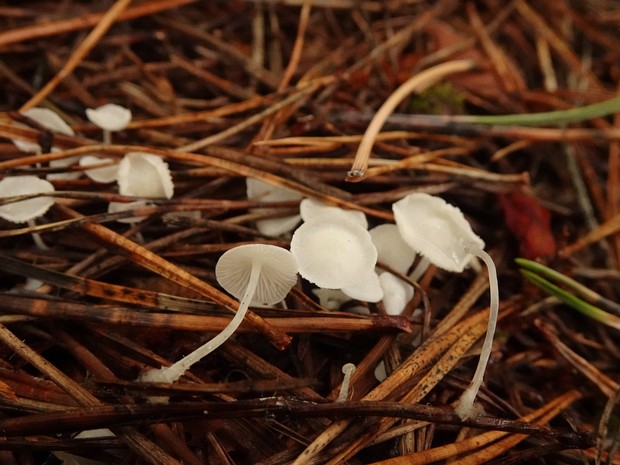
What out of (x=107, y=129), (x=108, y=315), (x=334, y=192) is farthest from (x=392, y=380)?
(x=107, y=129)

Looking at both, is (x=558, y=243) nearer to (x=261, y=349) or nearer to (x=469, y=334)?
(x=469, y=334)

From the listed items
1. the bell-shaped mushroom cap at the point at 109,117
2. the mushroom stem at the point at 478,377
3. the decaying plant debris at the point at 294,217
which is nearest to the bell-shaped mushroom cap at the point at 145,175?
the decaying plant debris at the point at 294,217

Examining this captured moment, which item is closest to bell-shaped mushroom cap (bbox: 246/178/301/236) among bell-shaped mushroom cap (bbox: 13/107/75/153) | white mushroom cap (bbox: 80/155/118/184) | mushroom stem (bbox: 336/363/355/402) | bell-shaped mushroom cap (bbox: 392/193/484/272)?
bell-shaped mushroom cap (bbox: 392/193/484/272)

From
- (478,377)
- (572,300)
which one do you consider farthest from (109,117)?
(572,300)

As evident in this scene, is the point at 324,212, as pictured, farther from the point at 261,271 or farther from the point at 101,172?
the point at 101,172

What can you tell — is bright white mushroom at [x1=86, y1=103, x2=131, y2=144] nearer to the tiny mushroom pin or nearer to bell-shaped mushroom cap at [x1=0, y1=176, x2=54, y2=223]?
bell-shaped mushroom cap at [x1=0, y1=176, x2=54, y2=223]

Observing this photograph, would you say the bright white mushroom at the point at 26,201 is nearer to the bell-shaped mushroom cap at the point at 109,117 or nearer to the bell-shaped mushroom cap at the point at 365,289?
the bell-shaped mushroom cap at the point at 109,117
